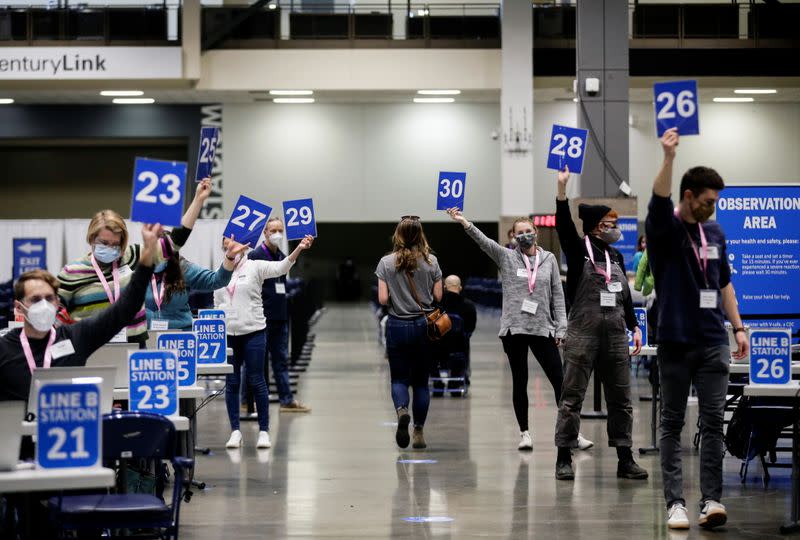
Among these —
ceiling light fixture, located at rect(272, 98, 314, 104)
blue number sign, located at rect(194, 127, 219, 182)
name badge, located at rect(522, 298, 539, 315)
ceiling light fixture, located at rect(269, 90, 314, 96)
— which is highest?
ceiling light fixture, located at rect(272, 98, 314, 104)

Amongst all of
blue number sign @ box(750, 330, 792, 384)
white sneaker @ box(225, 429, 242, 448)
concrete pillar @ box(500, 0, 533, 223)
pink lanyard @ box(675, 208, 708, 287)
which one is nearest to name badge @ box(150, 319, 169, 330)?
white sneaker @ box(225, 429, 242, 448)

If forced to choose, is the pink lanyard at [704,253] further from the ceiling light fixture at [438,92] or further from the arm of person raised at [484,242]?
the ceiling light fixture at [438,92]

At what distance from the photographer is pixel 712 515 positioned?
583 centimetres

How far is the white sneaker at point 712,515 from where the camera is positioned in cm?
582

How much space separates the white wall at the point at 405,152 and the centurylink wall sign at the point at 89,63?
4.31 m

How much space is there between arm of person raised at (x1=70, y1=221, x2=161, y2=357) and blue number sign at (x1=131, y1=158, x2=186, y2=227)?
64 millimetres

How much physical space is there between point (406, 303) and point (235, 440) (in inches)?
68.9

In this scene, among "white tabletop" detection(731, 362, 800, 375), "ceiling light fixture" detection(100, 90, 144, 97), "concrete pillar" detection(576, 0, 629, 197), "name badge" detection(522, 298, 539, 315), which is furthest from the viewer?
"ceiling light fixture" detection(100, 90, 144, 97)

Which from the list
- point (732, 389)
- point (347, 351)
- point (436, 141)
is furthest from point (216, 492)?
point (436, 141)

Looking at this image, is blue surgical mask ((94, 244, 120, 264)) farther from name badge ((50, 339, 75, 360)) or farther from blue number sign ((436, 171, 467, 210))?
blue number sign ((436, 171, 467, 210))

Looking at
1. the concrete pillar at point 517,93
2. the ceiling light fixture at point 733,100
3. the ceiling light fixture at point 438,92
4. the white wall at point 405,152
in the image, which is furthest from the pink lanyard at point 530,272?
the ceiling light fixture at point 733,100

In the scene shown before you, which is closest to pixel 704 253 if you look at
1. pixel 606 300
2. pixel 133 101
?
pixel 606 300

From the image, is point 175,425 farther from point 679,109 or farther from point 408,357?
point 408,357

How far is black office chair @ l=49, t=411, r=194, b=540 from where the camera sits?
14.5 ft
